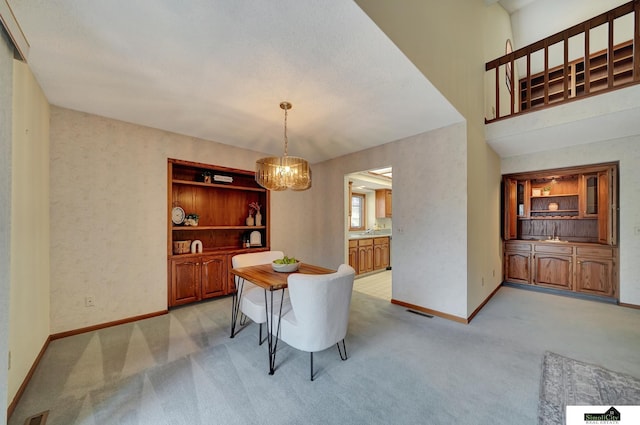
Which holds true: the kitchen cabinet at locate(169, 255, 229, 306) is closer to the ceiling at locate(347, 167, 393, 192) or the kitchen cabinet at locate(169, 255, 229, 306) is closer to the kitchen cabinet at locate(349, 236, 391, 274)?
the kitchen cabinet at locate(349, 236, 391, 274)

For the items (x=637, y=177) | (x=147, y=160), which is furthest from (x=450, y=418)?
(x=637, y=177)

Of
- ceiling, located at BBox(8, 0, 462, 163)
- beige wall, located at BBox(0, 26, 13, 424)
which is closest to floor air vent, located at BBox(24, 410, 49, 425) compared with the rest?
beige wall, located at BBox(0, 26, 13, 424)

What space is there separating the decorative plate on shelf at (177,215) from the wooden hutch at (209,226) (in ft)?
0.21

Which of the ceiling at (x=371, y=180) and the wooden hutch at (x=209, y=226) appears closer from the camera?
the wooden hutch at (x=209, y=226)

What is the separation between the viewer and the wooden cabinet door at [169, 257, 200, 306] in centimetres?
343

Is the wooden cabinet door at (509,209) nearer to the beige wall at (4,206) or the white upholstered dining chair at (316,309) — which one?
the white upholstered dining chair at (316,309)

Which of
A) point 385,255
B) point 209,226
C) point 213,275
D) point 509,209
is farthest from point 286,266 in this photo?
point 509,209

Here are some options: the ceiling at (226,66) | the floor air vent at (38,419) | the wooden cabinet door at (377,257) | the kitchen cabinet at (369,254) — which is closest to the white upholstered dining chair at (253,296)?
the floor air vent at (38,419)

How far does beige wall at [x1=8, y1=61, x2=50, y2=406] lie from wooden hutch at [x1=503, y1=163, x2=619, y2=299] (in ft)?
20.8

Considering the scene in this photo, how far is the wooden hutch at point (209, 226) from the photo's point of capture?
3508 millimetres

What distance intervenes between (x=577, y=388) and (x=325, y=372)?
192 centimetres

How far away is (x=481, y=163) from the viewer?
3.51 meters

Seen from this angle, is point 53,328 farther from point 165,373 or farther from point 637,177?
point 637,177

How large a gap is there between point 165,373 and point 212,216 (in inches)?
102
